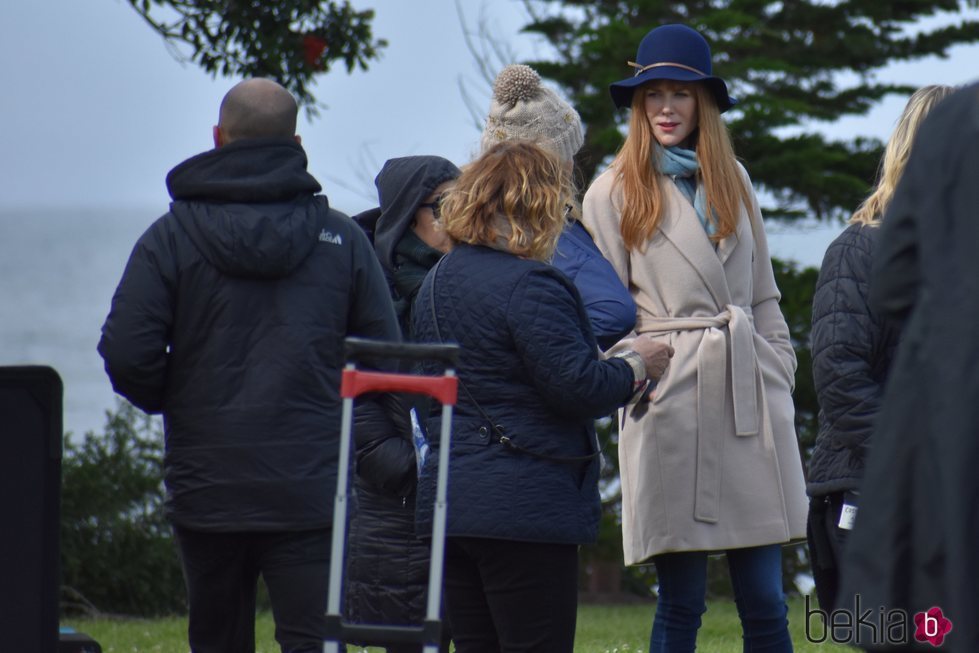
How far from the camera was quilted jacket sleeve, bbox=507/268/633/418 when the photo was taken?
3.68m

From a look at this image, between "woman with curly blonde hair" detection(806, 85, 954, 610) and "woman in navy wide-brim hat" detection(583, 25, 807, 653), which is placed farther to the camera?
"woman in navy wide-brim hat" detection(583, 25, 807, 653)

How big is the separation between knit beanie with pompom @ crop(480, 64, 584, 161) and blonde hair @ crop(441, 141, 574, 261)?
0.85 meters

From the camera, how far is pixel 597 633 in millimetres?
8297

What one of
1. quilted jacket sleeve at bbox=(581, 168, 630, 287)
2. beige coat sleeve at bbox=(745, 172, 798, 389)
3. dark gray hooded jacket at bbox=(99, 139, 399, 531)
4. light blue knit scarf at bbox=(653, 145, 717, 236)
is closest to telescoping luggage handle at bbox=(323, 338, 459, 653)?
dark gray hooded jacket at bbox=(99, 139, 399, 531)

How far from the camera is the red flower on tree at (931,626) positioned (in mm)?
2494

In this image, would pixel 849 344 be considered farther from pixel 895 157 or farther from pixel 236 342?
pixel 236 342

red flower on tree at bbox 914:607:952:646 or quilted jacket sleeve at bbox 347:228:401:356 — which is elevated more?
quilted jacket sleeve at bbox 347:228:401:356

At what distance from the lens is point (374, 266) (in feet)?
13.3

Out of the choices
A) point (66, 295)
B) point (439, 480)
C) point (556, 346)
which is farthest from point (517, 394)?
point (66, 295)

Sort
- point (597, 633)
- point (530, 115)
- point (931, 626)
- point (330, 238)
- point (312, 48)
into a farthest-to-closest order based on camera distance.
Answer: point (312, 48)
point (597, 633)
point (530, 115)
point (330, 238)
point (931, 626)

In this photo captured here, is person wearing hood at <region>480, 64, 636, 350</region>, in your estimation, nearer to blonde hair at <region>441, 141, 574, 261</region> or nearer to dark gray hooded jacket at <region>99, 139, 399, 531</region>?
blonde hair at <region>441, 141, 574, 261</region>

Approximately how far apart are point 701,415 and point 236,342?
1.46m

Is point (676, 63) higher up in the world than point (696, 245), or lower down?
higher up

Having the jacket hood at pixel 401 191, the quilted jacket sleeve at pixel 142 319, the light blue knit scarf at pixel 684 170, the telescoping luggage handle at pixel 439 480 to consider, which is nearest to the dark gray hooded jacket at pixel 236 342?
the quilted jacket sleeve at pixel 142 319
